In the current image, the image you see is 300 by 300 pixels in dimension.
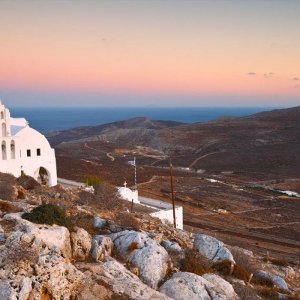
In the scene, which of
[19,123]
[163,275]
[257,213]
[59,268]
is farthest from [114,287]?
[257,213]

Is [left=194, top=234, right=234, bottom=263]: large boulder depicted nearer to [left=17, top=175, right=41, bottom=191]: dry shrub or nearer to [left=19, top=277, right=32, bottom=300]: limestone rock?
[left=19, top=277, right=32, bottom=300]: limestone rock

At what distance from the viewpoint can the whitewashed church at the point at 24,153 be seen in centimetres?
3819

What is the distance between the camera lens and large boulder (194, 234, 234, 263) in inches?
698

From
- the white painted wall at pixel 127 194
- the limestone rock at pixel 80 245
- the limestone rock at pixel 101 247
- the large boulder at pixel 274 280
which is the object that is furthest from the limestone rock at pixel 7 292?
the white painted wall at pixel 127 194

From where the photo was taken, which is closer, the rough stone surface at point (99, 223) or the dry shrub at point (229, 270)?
the dry shrub at point (229, 270)

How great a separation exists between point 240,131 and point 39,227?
13802 centimetres

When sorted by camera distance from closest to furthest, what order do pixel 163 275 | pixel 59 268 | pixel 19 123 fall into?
pixel 59 268
pixel 163 275
pixel 19 123

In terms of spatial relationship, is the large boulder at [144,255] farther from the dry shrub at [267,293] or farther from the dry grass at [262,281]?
the dry grass at [262,281]

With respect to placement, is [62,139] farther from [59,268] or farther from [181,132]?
[59,268]

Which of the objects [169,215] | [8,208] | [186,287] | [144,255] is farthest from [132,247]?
[169,215]

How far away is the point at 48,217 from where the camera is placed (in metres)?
15.2

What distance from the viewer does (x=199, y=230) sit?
4112cm

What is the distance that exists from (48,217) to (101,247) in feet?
7.42

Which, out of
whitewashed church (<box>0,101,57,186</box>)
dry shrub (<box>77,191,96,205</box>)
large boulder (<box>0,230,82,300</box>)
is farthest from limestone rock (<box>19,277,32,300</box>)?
whitewashed church (<box>0,101,57,186</box>)
